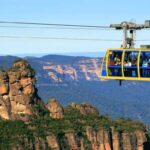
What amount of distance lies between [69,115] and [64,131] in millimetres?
9803

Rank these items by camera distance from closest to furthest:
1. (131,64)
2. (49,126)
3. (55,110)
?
(131,64) → (49,126) → (55,110)

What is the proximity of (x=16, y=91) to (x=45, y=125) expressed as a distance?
10.1 metres

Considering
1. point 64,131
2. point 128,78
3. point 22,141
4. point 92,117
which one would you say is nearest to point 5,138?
point 22,141

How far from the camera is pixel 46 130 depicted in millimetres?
176875

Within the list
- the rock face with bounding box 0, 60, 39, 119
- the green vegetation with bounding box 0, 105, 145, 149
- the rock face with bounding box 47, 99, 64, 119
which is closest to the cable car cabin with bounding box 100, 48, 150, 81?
the green vegetation with bounding box 0, 105, 145, 149

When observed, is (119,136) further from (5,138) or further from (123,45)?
(123,45)

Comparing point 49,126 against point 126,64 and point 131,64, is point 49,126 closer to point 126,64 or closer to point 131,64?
point 126,64

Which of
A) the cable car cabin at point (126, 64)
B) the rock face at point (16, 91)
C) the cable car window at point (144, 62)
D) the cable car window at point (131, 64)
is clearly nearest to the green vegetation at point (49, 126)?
the rock face at point (16, 91)

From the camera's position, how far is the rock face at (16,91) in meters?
180

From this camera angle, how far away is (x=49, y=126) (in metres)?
179

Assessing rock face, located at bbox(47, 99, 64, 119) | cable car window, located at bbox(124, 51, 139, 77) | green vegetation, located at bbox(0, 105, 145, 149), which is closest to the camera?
cable car window, located at bbox(124, 51, 139, 77)

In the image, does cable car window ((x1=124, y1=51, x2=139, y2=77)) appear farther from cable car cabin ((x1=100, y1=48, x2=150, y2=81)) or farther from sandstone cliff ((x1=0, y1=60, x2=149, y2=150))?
sandstone cliff ((x1=0, y1=60, x2=149, y2=150))

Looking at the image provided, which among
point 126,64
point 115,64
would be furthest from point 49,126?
point 126,64

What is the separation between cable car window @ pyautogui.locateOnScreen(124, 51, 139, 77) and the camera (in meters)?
71.3
